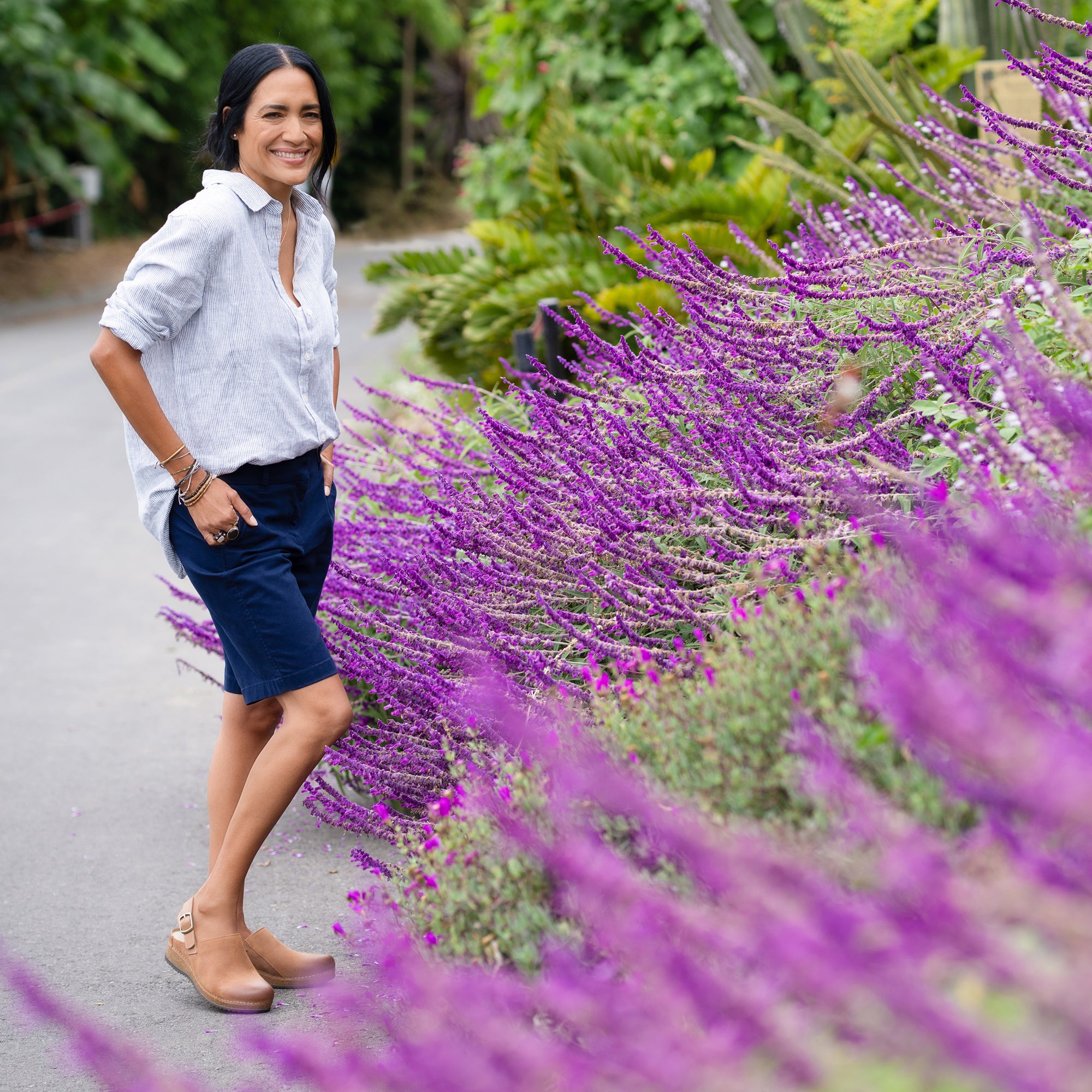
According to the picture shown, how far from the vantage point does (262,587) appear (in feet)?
Answer: 9.36

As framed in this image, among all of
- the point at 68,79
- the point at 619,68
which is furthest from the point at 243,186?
the point at 68,79

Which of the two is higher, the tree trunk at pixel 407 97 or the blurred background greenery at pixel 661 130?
the blurred background greenery at pixel 661 130

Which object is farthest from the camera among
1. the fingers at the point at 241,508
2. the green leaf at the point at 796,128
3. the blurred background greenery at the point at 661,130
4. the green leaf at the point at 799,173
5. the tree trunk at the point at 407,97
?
the tree trunk at the point at 407,97

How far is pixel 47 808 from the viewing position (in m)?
4.27

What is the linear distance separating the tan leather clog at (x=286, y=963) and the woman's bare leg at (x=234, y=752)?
13 cm

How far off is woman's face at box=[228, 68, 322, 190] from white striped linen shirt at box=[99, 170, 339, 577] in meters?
0.07

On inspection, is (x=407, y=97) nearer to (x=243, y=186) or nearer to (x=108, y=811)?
(x=108, y=811)

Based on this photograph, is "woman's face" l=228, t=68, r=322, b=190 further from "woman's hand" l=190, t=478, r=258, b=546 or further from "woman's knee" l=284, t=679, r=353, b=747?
"woman's knee" l=284, t=679, r=353, b=747

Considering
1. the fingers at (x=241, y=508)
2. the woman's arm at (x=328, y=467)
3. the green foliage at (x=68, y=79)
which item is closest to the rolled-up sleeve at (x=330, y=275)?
the woman's arm at (x=328, y=467)

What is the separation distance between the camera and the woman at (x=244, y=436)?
280 cm

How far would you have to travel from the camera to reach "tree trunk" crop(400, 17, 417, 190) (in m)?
34.2

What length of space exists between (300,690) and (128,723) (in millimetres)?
2479

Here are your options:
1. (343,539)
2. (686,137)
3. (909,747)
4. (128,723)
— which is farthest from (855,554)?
(686,137)

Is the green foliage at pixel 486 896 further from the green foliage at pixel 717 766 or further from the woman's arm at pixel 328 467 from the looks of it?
the woman's arm at pixel 328 467
